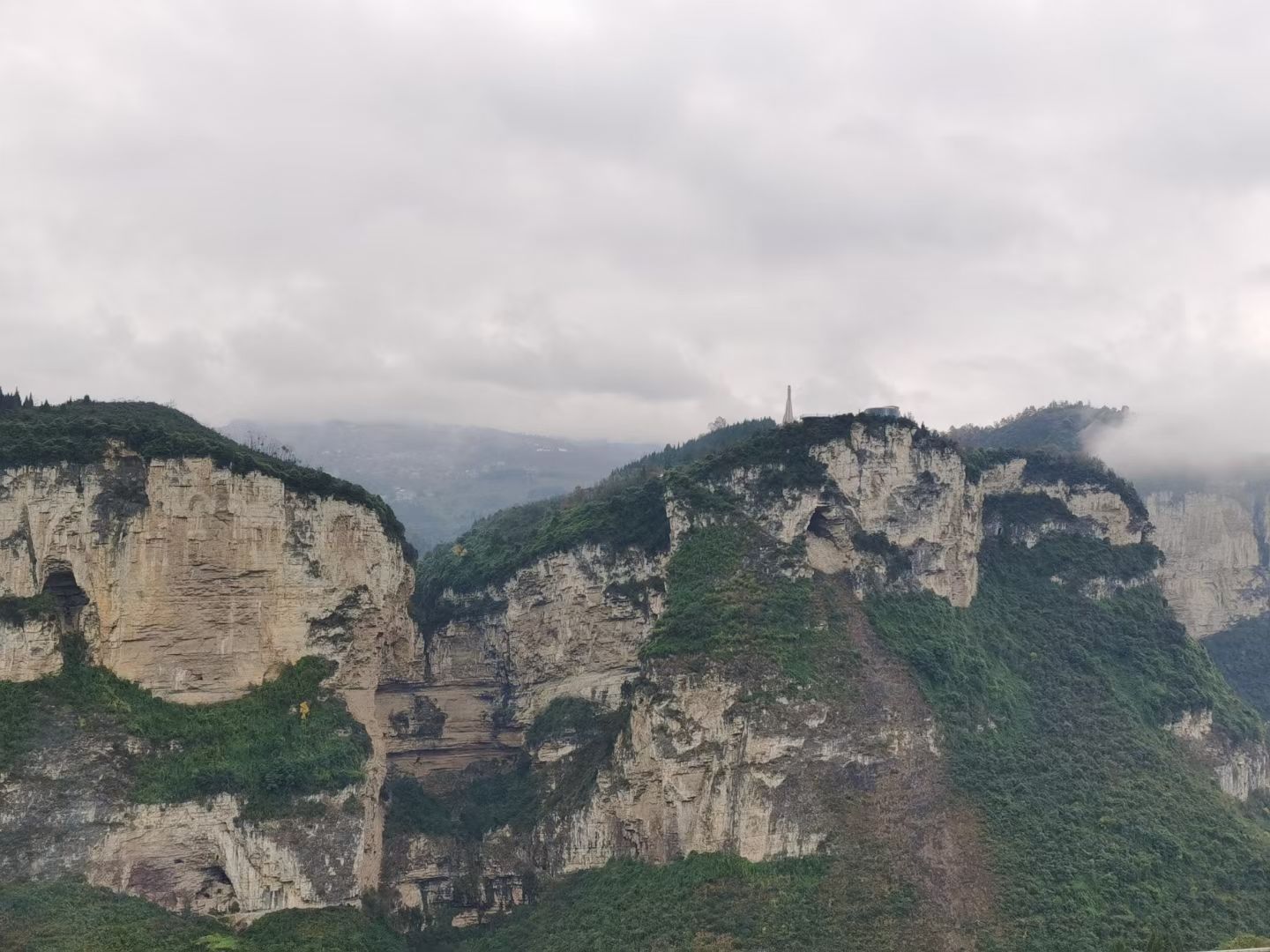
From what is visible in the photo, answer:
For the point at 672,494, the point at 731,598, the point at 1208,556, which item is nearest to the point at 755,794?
the point at 731,598

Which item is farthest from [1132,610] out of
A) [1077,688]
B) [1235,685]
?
[1235,685]

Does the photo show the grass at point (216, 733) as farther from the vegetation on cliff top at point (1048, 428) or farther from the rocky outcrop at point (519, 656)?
the vegetation on cliff top at point (1048, 428)

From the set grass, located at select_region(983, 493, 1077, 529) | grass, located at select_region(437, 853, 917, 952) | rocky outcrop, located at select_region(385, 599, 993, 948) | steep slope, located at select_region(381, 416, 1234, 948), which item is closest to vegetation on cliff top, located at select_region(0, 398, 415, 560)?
steep slope, located at select_region(381, 416, 1234, 948)

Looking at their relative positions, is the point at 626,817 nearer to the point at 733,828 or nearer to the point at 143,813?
the point at 733,828

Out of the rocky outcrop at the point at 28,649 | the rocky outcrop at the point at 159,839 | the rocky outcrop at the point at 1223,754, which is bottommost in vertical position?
the rocky outcrop at the point at 159,839

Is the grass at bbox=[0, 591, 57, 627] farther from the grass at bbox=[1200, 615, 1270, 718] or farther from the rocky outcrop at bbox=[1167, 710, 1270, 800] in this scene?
the grass at bbox=[1200, 615, 1270, 718]

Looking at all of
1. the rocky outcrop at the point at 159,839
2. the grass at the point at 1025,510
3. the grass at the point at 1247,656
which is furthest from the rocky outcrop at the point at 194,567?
the grass at the point at 1247,656

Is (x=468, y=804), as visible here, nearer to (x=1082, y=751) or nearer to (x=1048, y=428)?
(x=1082, y=751)
